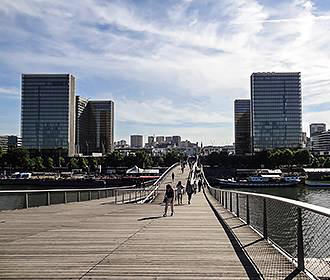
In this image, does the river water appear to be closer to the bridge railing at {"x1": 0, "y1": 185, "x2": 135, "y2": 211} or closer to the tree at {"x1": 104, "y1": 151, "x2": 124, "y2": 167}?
the bridge railing at {"x1": 0, "y1": 185, "x2": 135, "y2": 211}

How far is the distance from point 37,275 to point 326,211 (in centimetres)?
390

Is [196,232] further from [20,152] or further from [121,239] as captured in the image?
[20,152]

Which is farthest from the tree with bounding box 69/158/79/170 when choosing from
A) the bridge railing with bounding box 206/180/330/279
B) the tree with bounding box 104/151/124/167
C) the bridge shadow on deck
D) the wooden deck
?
the bridge shadow on deck

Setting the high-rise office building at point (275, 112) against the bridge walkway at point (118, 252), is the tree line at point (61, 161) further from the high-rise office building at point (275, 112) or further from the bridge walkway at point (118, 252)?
the bridge walkway at point (118, 252)

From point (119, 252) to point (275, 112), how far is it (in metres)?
171

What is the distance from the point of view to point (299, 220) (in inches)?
261

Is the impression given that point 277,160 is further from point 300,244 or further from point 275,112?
point 300,244

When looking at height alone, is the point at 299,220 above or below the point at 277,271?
above

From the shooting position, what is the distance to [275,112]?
173125mm

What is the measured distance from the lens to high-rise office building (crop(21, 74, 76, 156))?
556ft

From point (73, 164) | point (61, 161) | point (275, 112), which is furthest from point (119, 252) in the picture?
point (275, 112)

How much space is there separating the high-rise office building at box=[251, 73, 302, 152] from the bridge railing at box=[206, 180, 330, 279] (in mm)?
164360

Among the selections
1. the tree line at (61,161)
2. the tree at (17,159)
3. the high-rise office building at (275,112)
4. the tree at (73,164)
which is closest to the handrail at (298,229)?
the tree at (17,159)

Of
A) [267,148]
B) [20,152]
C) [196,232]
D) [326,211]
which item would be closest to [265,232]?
[196,232]
